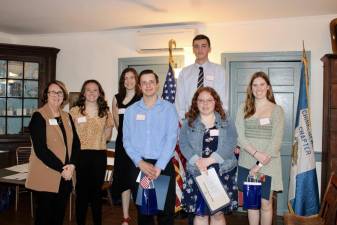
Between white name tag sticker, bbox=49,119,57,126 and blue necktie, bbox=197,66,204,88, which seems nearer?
white name tag sticker, bbox=49,119,57,126

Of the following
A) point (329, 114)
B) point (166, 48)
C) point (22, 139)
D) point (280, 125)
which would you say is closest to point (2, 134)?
point (22, 139)

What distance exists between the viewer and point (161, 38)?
4.37 m

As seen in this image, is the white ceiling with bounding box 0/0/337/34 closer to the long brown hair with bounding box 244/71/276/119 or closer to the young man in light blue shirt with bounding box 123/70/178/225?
the long brown hair with bounding box 244/71/276/119

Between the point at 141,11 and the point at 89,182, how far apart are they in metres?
2.01

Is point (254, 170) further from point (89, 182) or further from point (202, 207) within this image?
point (89, 182)

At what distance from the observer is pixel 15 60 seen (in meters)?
4.86

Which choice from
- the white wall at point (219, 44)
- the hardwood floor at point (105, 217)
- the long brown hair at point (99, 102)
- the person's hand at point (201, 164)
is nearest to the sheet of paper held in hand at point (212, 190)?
the person's hand at point (201, 164)

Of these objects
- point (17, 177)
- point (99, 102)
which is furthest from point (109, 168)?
point (99, 102)

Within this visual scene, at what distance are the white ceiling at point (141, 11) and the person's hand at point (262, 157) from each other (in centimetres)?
164

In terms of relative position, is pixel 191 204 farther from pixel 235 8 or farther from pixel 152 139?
pixel 235 8

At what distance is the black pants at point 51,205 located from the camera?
249cm

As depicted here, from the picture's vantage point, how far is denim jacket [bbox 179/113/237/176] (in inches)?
93.0

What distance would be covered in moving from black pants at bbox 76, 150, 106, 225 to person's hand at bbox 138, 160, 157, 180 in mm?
720

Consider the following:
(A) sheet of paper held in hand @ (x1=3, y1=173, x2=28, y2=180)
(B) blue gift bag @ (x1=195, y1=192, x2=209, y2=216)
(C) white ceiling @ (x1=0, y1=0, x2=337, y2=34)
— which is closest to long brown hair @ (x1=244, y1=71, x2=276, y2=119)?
(B) blue gift bag @ (x1=195, y1=192, x2=209, y2=216)
